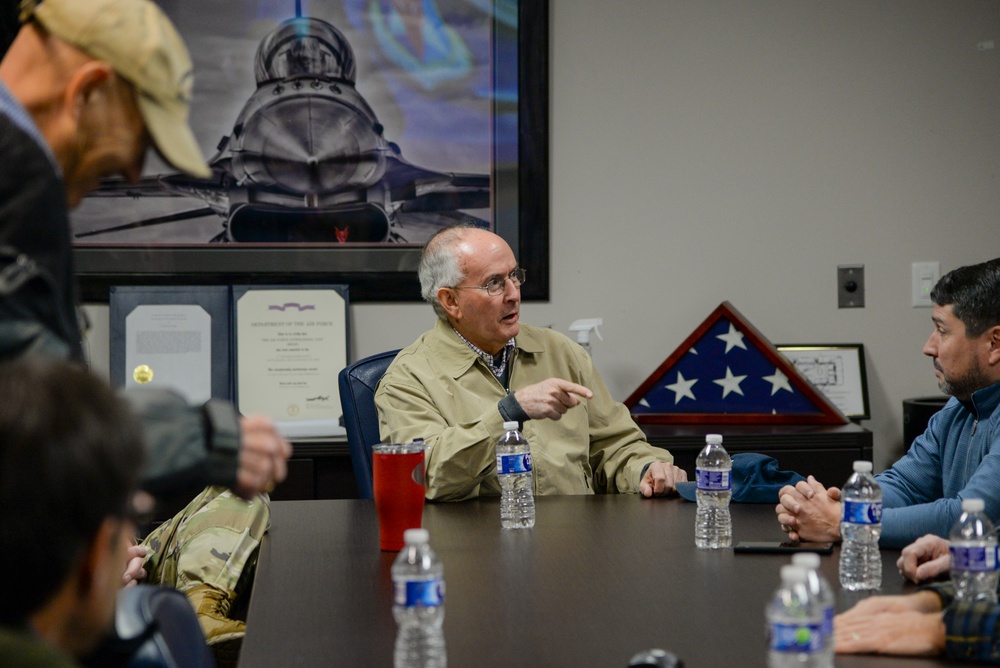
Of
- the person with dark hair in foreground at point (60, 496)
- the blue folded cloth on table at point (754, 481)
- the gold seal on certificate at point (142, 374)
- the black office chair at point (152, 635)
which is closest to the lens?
the person with dark hair in foreground at point (60, 496)

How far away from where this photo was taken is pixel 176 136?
1250 mm

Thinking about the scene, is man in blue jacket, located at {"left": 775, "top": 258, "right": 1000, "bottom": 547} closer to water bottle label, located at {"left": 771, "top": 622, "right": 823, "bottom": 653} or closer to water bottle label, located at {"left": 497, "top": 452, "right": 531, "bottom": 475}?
water bottle label, located at {"left": 497, "top": 452, "right": 531, "bottom": 475}

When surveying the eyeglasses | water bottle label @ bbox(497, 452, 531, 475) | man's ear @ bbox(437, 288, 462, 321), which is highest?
the eyeglasses

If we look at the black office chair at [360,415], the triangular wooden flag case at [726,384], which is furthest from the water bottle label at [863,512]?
the triangular wooden flag case at [726,384]

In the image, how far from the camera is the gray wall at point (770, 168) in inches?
151

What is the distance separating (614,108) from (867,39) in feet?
3.04

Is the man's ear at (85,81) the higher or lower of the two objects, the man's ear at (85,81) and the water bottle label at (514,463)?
the higher

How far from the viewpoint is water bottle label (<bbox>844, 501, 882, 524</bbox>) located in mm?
1609

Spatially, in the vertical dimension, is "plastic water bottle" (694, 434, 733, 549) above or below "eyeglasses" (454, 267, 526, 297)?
below

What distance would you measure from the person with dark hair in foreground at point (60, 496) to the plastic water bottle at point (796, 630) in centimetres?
61

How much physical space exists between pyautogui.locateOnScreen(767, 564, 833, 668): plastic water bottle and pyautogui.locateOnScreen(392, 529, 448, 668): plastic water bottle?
0.36 metres

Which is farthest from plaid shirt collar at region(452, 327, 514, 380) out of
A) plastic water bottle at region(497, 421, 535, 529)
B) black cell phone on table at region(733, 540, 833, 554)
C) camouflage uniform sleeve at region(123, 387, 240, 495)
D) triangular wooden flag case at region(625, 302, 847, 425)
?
camouflage uniform sleeve at region(123, 387, 240, 495)

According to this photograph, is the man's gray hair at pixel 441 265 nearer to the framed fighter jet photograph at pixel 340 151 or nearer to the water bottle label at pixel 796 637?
the framed fighter jet photograph at pixel 340 151

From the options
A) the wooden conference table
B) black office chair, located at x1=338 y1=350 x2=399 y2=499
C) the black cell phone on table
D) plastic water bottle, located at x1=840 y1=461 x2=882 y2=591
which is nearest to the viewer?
the wooden conference table
